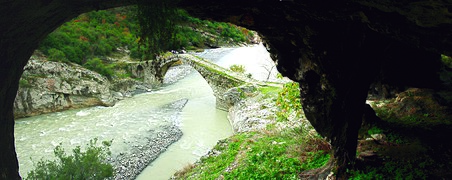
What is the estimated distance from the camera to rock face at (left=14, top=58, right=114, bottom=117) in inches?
910

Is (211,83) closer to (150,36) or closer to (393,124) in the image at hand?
(393,124)

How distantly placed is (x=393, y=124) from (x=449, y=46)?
560cm

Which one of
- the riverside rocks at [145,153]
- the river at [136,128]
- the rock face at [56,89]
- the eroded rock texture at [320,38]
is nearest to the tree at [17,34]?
the eroded rock texture at [320,38]

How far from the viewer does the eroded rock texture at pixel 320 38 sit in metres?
4.59

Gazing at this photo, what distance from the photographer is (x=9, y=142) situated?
6.62 metres

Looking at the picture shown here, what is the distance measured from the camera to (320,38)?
6.91m

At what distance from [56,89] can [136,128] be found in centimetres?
909

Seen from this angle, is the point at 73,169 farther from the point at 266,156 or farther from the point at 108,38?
the point at 108,38

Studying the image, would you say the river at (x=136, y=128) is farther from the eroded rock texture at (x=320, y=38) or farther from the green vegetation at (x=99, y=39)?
the eroded rock texture at (x=320, y=38)

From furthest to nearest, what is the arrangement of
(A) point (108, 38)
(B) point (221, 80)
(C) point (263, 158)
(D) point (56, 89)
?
(A) point (108, 38)
(B) point (221, 80)
(D) point (56, 89)
(C) point (263, 158)

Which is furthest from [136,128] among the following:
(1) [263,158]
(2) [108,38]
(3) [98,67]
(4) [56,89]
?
(2) [108,38]

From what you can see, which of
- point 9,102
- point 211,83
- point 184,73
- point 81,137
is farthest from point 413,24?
point 184,73

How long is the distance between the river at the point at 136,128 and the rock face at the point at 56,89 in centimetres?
87

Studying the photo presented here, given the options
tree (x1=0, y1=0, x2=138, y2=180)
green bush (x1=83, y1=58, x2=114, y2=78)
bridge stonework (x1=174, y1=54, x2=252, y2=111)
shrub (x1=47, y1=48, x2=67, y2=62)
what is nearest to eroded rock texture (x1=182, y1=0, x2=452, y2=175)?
tree (x1=0, y1=0, x2=138, y2=180)
